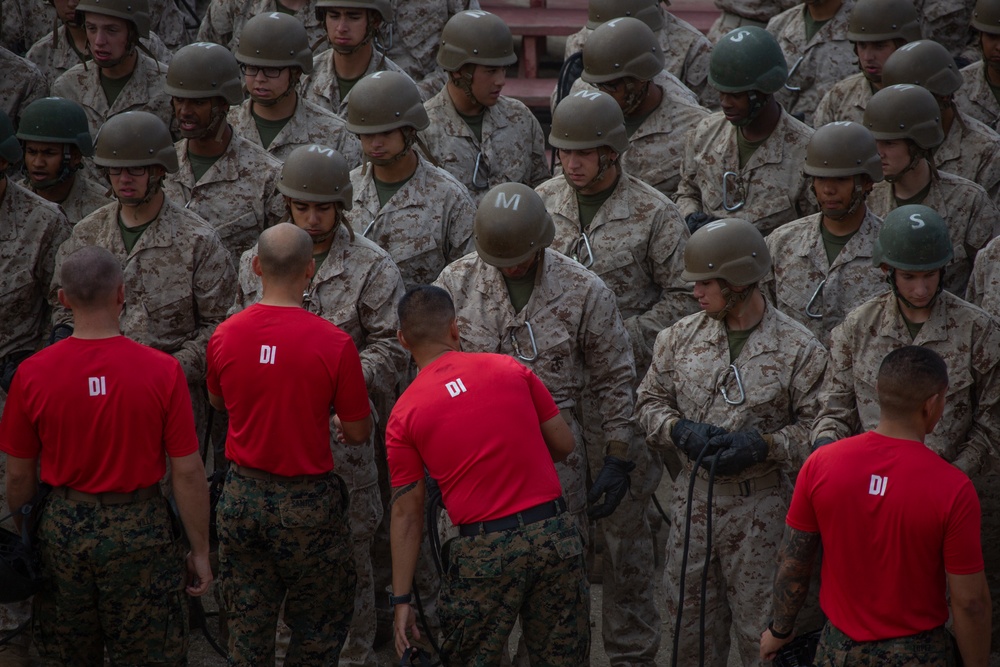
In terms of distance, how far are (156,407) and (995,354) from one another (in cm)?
360

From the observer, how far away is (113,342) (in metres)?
5.15

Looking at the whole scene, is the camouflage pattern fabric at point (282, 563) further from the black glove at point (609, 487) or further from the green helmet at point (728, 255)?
the green helmet at point (728, 255)

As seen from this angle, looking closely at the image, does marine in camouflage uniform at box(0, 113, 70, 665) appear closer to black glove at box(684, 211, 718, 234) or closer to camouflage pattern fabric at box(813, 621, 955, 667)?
black glove at box(684, 211, 718, 234)

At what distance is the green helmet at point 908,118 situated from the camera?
6.93 m

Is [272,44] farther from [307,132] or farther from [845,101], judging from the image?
[845,101]

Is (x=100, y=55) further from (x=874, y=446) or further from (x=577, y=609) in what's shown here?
(x=874, y=446)

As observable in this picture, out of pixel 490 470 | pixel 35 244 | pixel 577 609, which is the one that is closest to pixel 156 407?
pixel 490 470

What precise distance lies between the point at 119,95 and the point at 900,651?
640cm

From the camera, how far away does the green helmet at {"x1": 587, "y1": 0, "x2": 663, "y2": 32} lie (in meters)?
9.27

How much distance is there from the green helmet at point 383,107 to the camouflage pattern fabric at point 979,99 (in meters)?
3.73

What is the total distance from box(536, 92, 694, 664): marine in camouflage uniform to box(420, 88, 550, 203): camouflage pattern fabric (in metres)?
1.11

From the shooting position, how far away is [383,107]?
7.09m

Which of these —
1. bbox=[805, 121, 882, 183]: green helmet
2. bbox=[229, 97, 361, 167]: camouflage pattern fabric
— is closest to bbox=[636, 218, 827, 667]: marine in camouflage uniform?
bbox=[805, 121, 882, 183]: green helmet

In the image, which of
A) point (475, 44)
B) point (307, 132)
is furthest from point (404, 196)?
point (475, 44)
